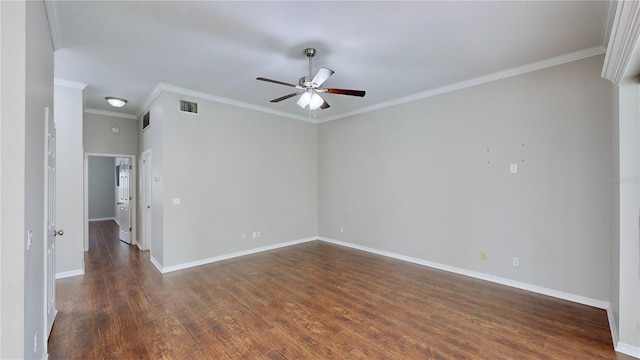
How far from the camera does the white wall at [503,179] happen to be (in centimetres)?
315

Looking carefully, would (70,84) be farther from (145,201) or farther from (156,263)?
(156,263)

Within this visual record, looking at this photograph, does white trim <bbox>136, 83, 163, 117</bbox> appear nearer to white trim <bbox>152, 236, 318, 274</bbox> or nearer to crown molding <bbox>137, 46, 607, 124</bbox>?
crown molding <bbox>137, 46, 607, 124</bbox>

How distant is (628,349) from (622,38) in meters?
2.47

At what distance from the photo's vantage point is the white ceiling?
2.38 metres

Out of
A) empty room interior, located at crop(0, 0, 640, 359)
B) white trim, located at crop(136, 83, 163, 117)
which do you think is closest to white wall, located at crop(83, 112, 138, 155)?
empty room interior, located at crop(0, 0, 640, 359)

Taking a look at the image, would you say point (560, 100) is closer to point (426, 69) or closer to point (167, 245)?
point (426, 69)

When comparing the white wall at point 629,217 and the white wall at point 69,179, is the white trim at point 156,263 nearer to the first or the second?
the white wall at point 69,179

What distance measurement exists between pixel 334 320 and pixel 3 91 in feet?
9.70

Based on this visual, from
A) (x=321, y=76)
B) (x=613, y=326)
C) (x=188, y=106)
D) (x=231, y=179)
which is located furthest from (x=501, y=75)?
(x=188, y=106)

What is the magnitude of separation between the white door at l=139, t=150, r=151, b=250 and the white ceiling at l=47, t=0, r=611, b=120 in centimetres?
160

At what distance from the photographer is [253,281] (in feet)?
12.9

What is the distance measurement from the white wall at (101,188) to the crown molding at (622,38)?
40.7 ft

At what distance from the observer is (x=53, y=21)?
242 cm

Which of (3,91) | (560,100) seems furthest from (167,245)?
(560,100)
